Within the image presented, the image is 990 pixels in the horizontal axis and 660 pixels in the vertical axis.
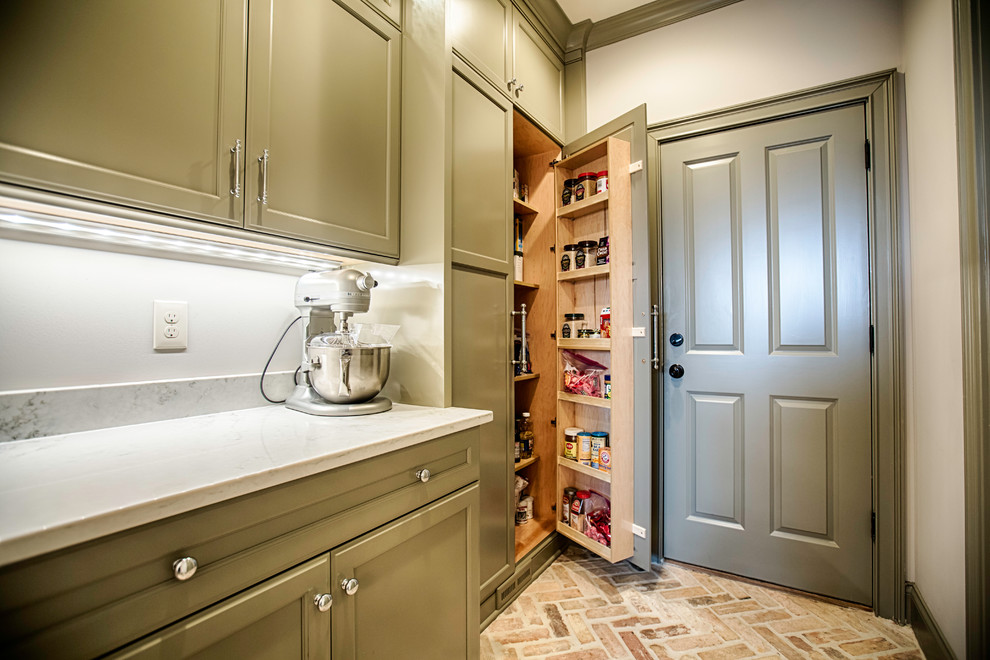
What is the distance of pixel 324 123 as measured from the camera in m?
1.29

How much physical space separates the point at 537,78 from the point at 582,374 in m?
1.58

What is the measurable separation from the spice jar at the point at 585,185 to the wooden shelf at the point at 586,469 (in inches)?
54.4

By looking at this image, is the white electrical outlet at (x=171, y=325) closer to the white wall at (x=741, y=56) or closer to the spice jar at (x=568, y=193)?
the spice jar at (x=568, y=193)

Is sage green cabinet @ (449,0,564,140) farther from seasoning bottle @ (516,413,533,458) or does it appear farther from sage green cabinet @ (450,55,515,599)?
seasoning bottle @ (516,413,533,458)

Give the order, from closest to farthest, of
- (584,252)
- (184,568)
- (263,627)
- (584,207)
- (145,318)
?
(184,568) → (263,627) → (145,318) → (584,207) → (584,252)

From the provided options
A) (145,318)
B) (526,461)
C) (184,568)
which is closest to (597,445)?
(526,461)

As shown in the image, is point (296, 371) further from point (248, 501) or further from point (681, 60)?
point (681, 60)

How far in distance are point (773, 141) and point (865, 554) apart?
1.92 metres

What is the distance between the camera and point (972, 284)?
48.0 inches

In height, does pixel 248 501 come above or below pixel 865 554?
above

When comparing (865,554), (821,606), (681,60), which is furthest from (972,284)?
(681,60)

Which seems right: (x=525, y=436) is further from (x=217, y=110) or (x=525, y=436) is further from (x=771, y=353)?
(x=217, y=110)

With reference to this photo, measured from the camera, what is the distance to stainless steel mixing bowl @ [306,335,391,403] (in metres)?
1.24

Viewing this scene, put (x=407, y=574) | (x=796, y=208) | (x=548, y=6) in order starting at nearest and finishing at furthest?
(x=407, y=574) < (x=796, y=208) < (x=548, y=6)
